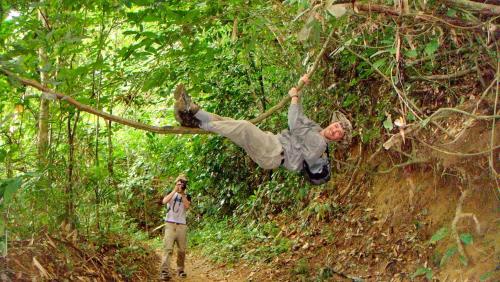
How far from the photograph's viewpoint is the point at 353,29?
286 inches

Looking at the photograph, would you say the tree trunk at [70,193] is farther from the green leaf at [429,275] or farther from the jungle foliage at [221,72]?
the green leaf at [429,275]

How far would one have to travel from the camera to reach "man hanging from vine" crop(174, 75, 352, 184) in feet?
18.5

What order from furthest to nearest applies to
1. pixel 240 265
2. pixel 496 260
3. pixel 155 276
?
pixel 240 265
pixel 155 276
pixel 496 260

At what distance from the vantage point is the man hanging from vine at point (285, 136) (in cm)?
563

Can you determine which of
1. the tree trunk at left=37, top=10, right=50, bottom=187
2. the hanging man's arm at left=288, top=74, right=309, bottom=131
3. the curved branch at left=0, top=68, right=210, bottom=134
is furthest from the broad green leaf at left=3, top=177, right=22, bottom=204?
the hanging man's arm at left=288, top=74, right=309, bottom=131

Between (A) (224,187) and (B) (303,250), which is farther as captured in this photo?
(A) (224,187)

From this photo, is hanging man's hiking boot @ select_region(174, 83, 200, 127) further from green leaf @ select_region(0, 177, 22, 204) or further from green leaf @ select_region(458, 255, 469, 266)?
green leaf @ select_region(458, 255, 469, 266)

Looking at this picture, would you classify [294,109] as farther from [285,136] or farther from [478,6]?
[478,6]

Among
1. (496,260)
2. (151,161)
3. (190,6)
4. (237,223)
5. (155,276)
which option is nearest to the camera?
(496,260)

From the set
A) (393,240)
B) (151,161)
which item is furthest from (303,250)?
(151,161)

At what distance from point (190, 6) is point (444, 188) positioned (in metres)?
4.16

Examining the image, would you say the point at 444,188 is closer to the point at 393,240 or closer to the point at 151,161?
the point at 393,240

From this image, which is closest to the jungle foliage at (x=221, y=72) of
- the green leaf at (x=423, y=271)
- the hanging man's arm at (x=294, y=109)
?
the hanging man's arm at (x=294, y=109)

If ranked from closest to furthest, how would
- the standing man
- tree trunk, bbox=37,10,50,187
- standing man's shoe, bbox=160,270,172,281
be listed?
tree trunk, bbox=37,10,50,187
standing man's shoe, bbox=160,270,172,281
the standing man
